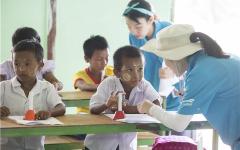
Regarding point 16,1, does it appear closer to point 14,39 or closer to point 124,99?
point 14,39

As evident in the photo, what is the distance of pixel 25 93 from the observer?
84.9 inches

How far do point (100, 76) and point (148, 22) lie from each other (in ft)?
1.91

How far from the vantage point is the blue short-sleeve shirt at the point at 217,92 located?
1.73 m

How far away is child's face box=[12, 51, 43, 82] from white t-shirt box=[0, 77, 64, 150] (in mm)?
42

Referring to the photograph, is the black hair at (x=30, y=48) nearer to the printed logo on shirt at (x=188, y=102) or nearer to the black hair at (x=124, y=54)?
the black hair at (x=124, y=54)

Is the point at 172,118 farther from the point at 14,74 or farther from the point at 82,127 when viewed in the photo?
the point at 14,74

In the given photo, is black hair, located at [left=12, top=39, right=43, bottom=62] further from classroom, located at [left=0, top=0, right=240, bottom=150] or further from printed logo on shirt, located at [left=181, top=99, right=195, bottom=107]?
printed logo on shirt, located at [left=181, top=99, right=195, bottom=107]

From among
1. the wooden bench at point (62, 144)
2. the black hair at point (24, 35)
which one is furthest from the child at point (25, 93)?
the black hair at point (24, 35)

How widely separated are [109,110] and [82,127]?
0.50 meters

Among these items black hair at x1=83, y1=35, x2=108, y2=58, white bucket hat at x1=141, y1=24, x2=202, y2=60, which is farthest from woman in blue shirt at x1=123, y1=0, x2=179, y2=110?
white bucket hat at x1=141, y1=24, x2=202, y2=60

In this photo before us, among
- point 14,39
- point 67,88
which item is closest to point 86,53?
point 14,39

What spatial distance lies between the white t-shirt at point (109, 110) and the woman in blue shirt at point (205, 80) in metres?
0.45

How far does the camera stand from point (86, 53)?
10.5 ft

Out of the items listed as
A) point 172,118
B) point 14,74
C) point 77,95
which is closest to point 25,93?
point 14,74
